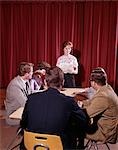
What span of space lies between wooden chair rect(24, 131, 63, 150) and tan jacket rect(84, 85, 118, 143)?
2.10 ft

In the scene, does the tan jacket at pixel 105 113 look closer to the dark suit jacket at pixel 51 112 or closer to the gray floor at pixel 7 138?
the dark suit jacket at pixel 51 112

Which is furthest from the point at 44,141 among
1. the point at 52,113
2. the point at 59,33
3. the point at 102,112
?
the point at 59,33

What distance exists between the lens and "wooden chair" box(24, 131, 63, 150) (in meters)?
2.32

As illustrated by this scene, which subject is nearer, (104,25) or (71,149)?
(71,149)

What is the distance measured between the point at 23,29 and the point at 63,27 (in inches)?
33.9

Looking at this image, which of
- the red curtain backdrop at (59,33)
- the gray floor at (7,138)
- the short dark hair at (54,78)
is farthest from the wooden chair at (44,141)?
the red curtain backdrop at (59,33)

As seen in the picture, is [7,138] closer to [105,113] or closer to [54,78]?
[105,113]

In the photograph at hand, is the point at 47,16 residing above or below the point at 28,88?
above

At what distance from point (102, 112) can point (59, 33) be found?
3915mm

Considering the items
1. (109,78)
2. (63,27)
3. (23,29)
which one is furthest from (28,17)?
(109,78)

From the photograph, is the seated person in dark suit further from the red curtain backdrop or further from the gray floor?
the red curtain backdrop

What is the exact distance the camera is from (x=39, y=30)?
6746mm

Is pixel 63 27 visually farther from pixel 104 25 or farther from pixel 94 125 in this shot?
pixel 94 125

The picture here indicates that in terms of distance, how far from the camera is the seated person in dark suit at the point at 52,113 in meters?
2.38
